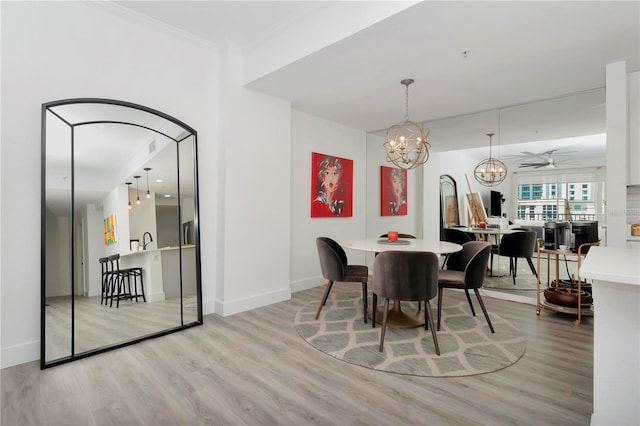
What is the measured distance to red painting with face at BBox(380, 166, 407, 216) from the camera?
530cm

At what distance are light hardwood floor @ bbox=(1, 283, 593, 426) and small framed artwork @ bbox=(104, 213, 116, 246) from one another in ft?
2.83

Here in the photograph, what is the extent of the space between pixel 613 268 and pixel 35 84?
3566 mm

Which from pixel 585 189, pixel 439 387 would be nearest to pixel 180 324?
pixel 439 387

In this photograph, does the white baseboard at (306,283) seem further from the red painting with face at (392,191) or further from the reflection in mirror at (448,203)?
the reflection in mirror at (448,203)

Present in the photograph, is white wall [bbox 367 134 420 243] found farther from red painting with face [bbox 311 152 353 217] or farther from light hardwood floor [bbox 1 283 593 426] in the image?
light hardwood floor [bbox 1 283 593 426]

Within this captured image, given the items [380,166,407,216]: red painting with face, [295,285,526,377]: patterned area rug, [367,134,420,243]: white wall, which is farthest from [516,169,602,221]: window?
[380,166,407,216]: red painting with face

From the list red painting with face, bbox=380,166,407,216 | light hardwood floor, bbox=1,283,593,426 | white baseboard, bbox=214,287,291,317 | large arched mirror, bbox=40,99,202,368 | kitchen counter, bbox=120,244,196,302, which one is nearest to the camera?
light hardwood floor, bbox=1,283,593,426

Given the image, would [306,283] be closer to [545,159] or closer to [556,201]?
[556,201]

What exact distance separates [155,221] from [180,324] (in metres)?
0.97

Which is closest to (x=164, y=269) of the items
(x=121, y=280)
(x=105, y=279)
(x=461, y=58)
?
(x=121, y=280)

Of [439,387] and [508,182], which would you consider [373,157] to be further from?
[439,387]

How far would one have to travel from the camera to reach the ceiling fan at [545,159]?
142 inches

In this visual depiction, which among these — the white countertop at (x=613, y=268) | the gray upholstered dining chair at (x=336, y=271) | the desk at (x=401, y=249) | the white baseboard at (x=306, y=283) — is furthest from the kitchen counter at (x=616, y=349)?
the white baseboard at (x=306, y=283)

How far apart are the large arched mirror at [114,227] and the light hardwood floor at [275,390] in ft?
0.94
